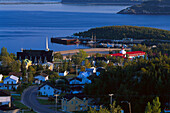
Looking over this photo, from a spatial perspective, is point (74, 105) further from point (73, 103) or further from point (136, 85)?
point (136, 85)

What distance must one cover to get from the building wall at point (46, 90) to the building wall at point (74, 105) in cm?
500

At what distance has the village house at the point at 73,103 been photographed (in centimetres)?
3250

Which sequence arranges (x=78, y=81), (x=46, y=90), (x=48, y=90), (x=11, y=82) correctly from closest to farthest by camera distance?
(x=46, y=90), (x=48, y=90), (x=11, y=82), (x=78, y=81)

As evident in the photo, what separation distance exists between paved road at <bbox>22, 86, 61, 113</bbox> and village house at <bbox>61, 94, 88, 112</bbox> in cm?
103

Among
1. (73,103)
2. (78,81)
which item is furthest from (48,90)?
(73,103)

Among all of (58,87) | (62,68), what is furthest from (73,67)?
(58,87)

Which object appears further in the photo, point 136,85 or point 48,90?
point 48,90

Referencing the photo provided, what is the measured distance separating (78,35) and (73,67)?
49.7 metres

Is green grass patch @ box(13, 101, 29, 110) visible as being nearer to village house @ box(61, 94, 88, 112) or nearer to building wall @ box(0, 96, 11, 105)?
building wall @ box(0, 96, 11, 105)

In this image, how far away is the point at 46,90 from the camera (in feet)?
124

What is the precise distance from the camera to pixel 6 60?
49.5 m

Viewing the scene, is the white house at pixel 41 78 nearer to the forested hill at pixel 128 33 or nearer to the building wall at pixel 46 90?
the building wall at pixel 46 90

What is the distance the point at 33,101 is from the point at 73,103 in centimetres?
368

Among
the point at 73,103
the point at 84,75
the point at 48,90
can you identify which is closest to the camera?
the point at 73,103
